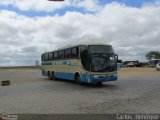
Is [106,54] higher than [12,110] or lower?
higher

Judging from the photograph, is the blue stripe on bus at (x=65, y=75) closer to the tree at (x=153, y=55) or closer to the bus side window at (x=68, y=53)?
the bus side window at (x=68, y=53)

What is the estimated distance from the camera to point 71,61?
29.1 m

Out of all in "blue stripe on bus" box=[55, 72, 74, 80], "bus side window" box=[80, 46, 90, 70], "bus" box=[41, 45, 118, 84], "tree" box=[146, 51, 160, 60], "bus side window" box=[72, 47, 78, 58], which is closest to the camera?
"bus" box=[41, 45, 118, 84]

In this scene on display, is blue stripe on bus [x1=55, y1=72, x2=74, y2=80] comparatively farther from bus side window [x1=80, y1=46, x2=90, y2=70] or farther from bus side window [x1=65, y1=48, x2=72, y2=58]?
bus side window [x1=80, y1=46, x2=90, y2=70]

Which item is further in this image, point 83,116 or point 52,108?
point 52,108

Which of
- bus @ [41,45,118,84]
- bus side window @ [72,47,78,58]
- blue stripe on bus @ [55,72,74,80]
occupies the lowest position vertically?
blue stripe on bus @ [55,72,74,80]

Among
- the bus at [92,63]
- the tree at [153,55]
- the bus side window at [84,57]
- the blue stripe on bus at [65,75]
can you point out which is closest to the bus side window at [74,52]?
the bus at [92,63]

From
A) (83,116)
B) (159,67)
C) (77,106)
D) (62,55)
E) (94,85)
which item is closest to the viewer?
(83,116)

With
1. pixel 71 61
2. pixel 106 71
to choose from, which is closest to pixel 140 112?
pixel 106 71

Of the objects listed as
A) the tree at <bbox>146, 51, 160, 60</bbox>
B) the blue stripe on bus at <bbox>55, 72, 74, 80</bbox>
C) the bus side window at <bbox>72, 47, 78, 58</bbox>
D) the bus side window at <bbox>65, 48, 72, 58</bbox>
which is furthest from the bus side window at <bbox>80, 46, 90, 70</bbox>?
the tree at <bbox>146, 51, 160, 60</bbox>

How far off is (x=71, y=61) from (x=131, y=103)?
45.7 ft

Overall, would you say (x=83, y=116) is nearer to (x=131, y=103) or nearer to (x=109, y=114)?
(x=109, y=114)

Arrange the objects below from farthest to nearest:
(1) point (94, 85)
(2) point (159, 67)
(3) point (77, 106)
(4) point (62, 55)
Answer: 1. (2) point (159, 67)
2. (4) point (62, 55)
3. (1) point (94, 85)
4. (3) point (77, 106)

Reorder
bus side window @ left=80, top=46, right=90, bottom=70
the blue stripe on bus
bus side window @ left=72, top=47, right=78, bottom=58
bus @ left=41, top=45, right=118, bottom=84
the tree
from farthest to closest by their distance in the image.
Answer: the tree
the blue stripe on bus
bus side window @ left=72, top=47, right=78, bottom=58
bus side window @ left=80, top=46, right=90, bottom=70
bus @ left=41, top=45, right=118, bottom=84
